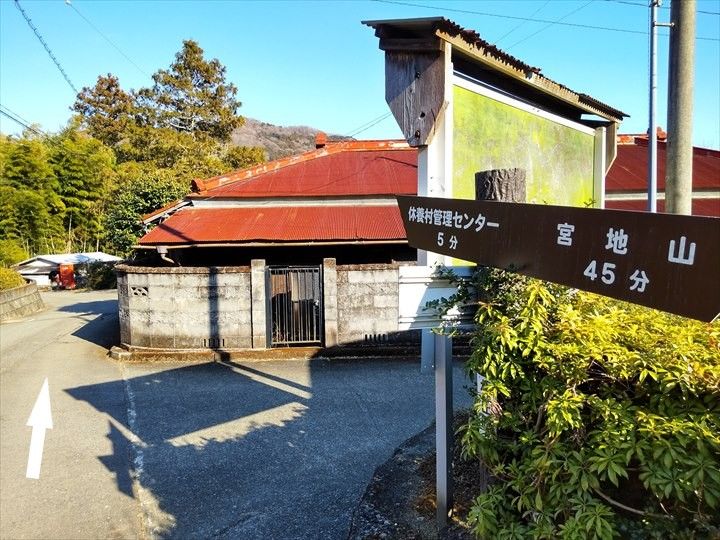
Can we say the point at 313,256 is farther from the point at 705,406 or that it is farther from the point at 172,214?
the point at 705,406

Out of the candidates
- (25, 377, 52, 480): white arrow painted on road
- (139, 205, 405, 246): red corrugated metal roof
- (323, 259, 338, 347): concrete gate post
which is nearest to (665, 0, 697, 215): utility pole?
(139, 205, 405, 246): red corrugated metal roof

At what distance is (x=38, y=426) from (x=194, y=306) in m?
3.55

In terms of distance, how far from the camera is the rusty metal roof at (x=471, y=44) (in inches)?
124

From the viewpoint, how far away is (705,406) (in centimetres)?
183

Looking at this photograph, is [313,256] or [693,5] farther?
[313,256]

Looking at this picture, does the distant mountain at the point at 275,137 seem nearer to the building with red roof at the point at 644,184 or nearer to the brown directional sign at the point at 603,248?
the building with red roof at the point at 644,184

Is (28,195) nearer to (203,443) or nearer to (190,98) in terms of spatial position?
(190,98)

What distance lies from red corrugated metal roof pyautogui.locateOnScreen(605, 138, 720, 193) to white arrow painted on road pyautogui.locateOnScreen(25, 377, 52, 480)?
12.4 m

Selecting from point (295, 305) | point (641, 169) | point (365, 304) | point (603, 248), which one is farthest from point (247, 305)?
point (641, 169)

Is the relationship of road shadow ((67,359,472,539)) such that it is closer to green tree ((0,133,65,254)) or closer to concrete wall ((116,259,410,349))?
concrete wall ((116,259,410,349))

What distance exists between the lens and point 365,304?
9453mm

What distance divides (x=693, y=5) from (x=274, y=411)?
284 inches

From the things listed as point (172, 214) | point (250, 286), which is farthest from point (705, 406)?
point (172, 214)

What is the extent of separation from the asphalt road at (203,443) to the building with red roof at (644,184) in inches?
282
